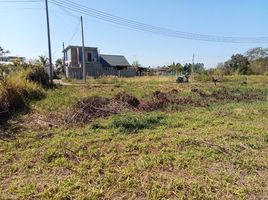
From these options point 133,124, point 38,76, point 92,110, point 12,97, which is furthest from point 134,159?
point 38,76

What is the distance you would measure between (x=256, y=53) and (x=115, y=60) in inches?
1177

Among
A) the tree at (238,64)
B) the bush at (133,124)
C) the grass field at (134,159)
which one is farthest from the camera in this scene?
the tree at (238,64)

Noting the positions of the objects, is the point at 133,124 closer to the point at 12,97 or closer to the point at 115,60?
the point at 12,97

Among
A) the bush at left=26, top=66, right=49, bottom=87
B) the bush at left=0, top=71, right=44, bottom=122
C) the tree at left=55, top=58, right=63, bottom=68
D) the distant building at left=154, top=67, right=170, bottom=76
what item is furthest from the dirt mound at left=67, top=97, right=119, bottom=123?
the tree at left=55, top=58, right=63, bottom=68

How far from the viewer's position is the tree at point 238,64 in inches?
1641

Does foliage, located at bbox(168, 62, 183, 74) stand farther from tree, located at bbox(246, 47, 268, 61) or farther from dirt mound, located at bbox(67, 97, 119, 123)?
dirt mound, located at bbox(67, 97, 119, 123)

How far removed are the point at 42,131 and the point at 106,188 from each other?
10.5ft

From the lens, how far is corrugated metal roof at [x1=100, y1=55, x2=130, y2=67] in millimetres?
41781

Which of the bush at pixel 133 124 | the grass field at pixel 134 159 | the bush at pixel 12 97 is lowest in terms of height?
the grass field at pixel 134 159

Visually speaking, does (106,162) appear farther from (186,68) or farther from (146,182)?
(186,68)

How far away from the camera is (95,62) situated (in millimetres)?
39188

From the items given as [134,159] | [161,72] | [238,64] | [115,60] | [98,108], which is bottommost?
[134,159]

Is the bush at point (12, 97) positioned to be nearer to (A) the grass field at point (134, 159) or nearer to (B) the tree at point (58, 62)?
(A) the grass field at point (134, 159)

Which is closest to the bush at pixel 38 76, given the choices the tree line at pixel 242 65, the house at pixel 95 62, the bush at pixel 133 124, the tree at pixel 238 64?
the bush at pixel 133 124
